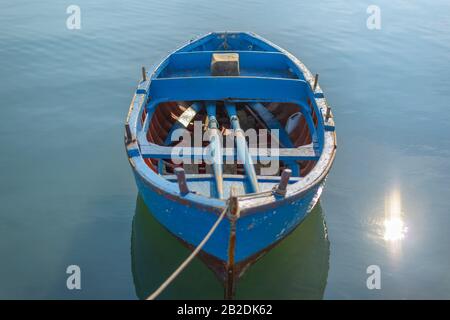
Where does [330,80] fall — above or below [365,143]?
above

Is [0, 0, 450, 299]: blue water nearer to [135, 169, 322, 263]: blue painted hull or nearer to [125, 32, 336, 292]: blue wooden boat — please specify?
[135, 169, 322, 263]: blue painted hull

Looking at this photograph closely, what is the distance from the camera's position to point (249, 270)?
720cm

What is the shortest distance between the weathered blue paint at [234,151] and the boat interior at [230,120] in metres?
0.02

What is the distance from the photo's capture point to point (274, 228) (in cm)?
620

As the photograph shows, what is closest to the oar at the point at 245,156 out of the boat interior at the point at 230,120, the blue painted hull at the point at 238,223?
the boat interior at the point at 230,120

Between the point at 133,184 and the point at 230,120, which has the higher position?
the point at 230,120

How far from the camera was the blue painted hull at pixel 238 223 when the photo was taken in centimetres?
572

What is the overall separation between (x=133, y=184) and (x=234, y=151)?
9.77 feet

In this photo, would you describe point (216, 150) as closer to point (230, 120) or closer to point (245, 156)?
point (245, 156)

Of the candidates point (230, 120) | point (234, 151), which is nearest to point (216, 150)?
point (234, 151)

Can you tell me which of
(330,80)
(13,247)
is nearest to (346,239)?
(13,247)

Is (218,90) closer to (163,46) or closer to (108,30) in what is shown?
(163,46)

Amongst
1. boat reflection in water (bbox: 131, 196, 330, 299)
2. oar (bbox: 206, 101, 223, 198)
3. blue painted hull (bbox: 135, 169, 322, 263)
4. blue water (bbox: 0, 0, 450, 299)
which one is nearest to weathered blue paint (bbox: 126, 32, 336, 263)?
blue painted hull (bbox: 135, 169, 322, 263)

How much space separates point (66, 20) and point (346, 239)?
16866 millimetres
